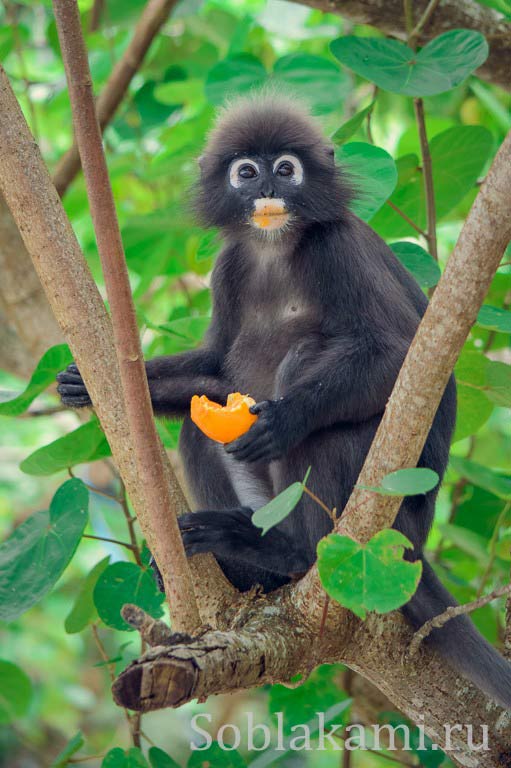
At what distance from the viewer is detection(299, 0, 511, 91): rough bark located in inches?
137

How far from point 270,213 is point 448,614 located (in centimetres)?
141

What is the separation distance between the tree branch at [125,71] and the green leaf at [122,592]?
1.80 meters

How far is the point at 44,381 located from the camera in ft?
9.07

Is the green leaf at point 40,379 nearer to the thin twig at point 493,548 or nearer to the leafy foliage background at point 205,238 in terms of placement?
the leafy foliage background at point 205,238

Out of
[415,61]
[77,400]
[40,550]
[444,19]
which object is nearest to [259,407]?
[77,400]

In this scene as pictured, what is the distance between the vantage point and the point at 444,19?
3.51 meters

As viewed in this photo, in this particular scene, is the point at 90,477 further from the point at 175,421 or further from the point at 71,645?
the point at 175,421

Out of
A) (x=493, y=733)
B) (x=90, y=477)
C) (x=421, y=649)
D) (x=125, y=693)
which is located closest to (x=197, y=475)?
(x=421, y=649)

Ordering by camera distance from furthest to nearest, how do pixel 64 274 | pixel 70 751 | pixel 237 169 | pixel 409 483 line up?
pixel 237 169 < pixel 70 751 < pixel 64 274 < pixel 409 483

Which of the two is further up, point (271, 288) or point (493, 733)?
point (271, 288)

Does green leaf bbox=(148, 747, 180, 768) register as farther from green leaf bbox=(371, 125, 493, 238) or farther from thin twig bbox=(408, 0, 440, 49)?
thin twig bbox=(408, 0, 440, 49)

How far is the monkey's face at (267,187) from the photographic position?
2.95 meters

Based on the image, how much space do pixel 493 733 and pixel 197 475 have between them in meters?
1.16

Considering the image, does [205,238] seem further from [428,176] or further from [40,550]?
[40,550]
